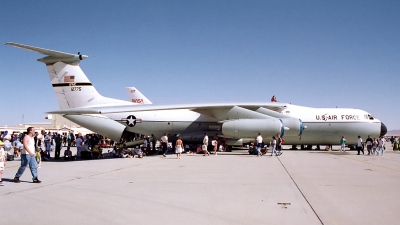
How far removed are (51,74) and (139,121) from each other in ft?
17.6

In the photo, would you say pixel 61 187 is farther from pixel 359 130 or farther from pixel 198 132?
pixel 359 130

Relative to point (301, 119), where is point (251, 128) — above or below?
below

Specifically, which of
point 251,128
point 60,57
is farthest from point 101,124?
point 251,128

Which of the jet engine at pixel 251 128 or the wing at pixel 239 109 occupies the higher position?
the wing at pixel 239 109

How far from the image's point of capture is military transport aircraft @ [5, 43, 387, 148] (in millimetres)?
17703

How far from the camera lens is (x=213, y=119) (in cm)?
1978

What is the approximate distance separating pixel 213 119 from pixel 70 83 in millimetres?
8239

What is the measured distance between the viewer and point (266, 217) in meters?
4.80

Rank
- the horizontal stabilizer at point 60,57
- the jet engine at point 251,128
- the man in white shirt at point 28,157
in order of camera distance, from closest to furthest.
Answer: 1. the man in white shirt at point 28,157
2. the horizontal stabilizer at point 60,57
3. the jet engine at point 251,128

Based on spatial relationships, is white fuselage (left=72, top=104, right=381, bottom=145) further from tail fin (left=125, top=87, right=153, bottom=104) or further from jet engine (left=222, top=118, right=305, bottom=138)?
tail fin (left=125, top=87, right=153, bottom=104)

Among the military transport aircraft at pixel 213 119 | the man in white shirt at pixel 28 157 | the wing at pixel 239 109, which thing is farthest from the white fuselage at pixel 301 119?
the man in white shirt at pixel 28 157

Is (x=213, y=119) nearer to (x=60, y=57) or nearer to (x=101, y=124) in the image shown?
(x=101, y=124)

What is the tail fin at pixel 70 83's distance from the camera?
17.1m

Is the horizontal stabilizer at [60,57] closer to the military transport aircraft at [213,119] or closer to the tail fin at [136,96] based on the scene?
the military transport aircraft at [213,119]
